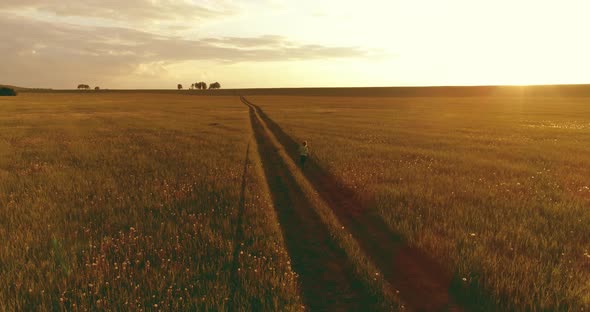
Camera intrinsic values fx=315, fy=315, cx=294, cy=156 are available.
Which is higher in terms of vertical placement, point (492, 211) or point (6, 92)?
point (6, 92)

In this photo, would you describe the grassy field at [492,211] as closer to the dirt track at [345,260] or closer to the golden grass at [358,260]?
the dirt track at [345,260]

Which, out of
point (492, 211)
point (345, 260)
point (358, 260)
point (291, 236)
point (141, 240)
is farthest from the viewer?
point (492, 211)

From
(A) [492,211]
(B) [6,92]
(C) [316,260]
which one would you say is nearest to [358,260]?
(C) [316,260]

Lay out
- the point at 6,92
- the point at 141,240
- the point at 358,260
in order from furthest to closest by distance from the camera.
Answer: the point at 6,92 < the point at 141,240 < the point at 358,260

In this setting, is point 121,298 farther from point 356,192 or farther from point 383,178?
point 383,178

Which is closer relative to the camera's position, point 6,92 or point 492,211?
point 492,211

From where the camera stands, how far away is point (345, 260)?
614 cm

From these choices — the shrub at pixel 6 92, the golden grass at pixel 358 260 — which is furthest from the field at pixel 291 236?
the shrub at pixel 6 92

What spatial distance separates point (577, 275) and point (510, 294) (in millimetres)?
1474

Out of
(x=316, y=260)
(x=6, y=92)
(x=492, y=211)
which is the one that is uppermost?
(x=6, y=92)

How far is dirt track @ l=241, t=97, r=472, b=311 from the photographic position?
512cm

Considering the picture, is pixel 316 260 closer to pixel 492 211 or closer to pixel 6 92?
pixel 492 211

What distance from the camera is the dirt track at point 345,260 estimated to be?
5.12 meters

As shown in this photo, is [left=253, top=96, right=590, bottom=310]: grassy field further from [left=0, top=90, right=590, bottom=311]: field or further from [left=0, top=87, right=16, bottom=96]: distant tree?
[left=0, top=87, right=16, bottom=96]: distant tree
